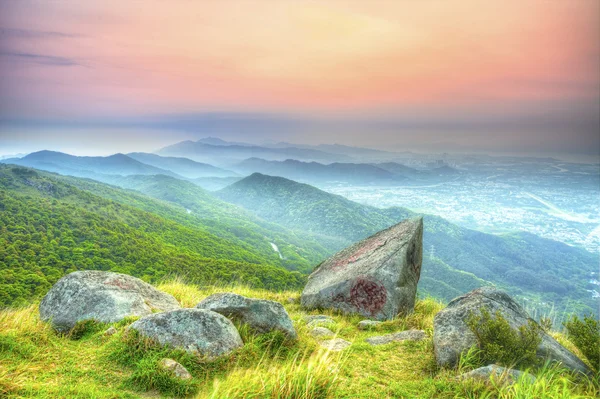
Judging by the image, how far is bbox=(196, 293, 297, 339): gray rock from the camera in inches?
323

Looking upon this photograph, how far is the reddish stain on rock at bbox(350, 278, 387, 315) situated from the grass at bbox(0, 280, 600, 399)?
458 cm

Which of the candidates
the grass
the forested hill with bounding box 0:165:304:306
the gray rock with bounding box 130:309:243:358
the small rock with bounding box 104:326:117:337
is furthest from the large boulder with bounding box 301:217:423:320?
the forested hill with bounding box 0:165:304:306

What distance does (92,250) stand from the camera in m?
70.2

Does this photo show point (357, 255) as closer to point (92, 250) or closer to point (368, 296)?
point (368, 296)

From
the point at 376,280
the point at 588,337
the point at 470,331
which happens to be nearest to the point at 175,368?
the point at 470,331

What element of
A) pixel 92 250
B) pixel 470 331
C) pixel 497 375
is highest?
pixel 497 375

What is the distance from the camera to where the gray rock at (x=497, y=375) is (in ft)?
18.5

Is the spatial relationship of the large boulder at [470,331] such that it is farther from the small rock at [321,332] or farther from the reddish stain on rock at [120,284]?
the reddish stain on rock at [120,284]

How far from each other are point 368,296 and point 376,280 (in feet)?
2.59

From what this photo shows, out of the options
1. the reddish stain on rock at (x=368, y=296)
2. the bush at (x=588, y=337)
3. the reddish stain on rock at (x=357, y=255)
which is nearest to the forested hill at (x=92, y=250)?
the reddish stain on rock at (x=357, y=255)

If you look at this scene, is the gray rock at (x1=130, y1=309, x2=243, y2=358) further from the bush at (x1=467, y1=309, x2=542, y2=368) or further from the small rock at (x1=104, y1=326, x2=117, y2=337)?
the bush at (x1=467, y1=309, x2=542, y2=368)

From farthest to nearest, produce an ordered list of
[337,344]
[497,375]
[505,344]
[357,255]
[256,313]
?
[357,255]
[337,344]
[256,313]
[505,344]
[497,375]

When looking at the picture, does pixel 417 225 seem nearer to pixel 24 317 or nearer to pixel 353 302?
pixel 353 302

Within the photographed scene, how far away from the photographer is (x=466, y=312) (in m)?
8.45
